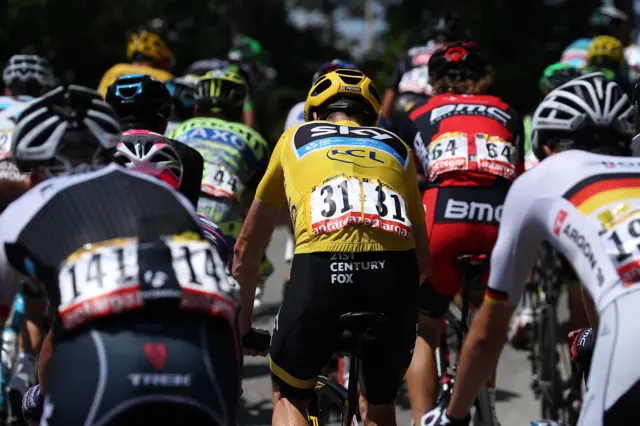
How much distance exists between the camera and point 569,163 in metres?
3.96

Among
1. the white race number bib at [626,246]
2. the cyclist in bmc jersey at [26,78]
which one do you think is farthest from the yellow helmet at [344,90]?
the cyclist in bmc jersey at [26,78]

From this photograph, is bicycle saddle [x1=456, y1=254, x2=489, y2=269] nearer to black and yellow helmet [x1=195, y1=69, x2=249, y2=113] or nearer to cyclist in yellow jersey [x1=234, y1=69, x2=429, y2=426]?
cyclist in yellow jersey [x1=234, y1=69, x2=429, y2=426]

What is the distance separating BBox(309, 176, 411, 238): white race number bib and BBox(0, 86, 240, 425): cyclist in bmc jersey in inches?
50.5

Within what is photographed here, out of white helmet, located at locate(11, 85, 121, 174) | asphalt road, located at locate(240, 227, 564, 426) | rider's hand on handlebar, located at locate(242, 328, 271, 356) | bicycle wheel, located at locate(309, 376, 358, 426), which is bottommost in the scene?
asphalt road, located at locate(240, 227, 564, 426)

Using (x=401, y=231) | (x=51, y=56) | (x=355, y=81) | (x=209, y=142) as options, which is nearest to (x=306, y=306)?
(x=401, y=231)

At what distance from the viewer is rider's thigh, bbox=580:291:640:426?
3.55 m

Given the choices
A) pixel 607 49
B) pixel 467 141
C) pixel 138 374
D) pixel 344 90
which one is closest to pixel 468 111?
pixel 467 141

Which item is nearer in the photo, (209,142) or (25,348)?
(25,348)

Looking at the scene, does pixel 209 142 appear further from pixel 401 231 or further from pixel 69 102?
pixel 69 102

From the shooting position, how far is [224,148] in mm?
7754

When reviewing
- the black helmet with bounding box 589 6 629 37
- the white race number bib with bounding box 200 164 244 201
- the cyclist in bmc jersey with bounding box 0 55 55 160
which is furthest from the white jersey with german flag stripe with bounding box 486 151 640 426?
the black helmet with bounding box 589 6 629 37

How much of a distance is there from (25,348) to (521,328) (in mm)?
6726

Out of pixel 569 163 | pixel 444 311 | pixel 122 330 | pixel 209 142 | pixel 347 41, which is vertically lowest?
pixel 347 41

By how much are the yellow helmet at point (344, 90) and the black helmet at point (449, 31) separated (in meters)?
5.16
